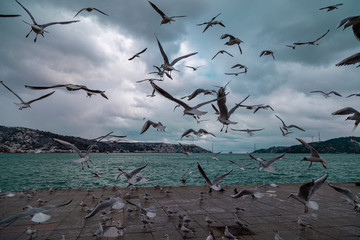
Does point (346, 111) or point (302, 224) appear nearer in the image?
point (346, 111)

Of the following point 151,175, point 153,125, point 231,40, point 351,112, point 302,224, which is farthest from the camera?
point 151,175

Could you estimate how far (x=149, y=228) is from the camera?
22.5 ft

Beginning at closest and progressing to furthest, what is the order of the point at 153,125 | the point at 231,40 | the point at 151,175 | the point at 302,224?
1. the point at 302,224
2. the point at 153,125
3. the point at 231,40
4. the point at 151,175

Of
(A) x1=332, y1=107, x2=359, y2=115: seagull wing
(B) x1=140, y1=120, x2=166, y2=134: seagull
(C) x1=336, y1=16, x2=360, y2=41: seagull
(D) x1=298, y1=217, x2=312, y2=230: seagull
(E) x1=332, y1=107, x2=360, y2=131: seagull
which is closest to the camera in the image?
(C) x1=336, y1=16, x2=360, y2=41: seagull

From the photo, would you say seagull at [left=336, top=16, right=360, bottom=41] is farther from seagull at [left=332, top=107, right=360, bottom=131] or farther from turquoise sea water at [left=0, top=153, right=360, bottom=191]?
turquoise sea water at [left=0, top=153, right=360, bottom=191]

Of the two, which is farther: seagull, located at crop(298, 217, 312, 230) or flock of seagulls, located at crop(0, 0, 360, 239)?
seagull, located at crop(298, 217, 312, 230)

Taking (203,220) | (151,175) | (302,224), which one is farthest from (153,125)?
(151,175)

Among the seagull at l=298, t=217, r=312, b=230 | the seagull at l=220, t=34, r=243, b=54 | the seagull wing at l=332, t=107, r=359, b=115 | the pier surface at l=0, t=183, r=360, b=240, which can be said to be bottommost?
the pier surface at l=0, t=183, r=360, b=240

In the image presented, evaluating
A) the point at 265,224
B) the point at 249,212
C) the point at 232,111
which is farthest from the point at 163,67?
the point at 249,212

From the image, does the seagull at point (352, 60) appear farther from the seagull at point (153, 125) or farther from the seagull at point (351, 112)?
the seagull at point (153, 125)

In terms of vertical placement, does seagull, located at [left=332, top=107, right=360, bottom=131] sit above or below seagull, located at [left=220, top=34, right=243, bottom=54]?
below

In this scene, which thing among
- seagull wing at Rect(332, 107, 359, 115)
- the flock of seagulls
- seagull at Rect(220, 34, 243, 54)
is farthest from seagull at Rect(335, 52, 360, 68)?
seagull at Rect(220, 34, 243, 54)

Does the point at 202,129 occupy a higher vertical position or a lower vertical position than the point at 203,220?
higher

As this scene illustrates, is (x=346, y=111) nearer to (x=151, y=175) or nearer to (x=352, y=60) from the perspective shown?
(x=352, y=60)
